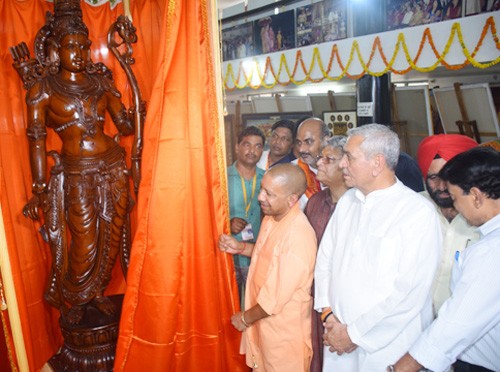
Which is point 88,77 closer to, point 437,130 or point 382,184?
point 382,184

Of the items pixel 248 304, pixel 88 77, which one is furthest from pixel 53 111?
pixel 248 304

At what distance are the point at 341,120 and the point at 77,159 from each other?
557cm

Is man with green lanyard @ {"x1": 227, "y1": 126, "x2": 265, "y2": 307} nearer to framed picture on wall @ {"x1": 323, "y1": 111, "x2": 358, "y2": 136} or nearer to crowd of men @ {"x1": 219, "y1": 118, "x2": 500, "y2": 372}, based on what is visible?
crowd of men @ {"x1": 219, "y1": 118, "x2": 500, "y2": 372}

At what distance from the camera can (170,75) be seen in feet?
7.02

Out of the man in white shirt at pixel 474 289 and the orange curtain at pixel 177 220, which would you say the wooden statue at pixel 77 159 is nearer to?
the orange curtain at pixel 177 220

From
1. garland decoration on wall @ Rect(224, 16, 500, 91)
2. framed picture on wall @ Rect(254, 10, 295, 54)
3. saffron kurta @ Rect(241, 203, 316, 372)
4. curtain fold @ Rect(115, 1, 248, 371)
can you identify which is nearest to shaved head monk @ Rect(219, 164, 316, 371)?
saffron kurta @ Rect(241, 203, 316, 372)

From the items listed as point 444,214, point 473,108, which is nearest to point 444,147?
point 444,214

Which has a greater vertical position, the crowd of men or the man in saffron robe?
the man in saffron robe

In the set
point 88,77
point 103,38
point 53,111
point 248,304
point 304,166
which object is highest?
point 103,38

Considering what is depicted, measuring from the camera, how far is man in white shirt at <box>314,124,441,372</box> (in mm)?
1771

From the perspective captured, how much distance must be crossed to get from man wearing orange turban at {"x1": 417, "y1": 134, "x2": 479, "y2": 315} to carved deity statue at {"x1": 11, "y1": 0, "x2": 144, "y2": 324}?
1808 millimetres

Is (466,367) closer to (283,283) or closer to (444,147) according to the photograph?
(283,283)

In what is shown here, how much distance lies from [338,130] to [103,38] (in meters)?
5.22

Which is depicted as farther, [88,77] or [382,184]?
[88,77]
